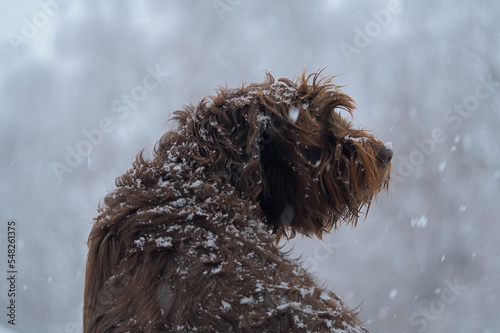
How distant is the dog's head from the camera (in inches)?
90.3

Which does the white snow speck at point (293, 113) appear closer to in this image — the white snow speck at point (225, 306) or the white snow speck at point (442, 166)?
the white snow speck at point (225, 306)

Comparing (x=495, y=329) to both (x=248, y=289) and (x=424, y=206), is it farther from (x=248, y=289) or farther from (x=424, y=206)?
(x=248, y=289)

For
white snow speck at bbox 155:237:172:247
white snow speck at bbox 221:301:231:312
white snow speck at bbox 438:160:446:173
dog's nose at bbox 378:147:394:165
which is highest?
white snow speck at bbox 438:160:446:173

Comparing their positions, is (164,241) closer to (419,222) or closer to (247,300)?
(247,300)

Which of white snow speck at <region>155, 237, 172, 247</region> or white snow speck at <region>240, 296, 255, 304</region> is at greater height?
white snow speck at <region>155, 237, 172, 247</region>

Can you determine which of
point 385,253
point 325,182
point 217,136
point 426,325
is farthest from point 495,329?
point 217,136

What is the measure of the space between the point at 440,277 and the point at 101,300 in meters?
11.2

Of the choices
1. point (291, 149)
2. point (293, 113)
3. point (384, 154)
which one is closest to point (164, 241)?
point (291, 149)

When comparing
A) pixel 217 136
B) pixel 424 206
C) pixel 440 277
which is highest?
pixel 424 206

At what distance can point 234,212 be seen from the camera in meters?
2.05

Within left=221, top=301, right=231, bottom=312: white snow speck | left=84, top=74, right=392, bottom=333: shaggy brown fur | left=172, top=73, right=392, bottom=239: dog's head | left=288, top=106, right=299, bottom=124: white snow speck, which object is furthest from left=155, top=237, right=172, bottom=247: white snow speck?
left=288, top=106, right=299, bottom=124: white snow speck

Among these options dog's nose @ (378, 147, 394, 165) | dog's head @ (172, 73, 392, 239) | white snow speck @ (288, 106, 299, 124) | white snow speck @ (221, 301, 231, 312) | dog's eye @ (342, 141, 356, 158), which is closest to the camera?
white snow speck @ (221, 301, 231, 312)

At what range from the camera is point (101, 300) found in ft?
6.25

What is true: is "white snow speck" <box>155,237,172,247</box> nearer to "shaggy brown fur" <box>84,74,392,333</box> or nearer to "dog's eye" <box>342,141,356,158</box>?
"shaggy brown fur" <box>84,74,392,333</box>
